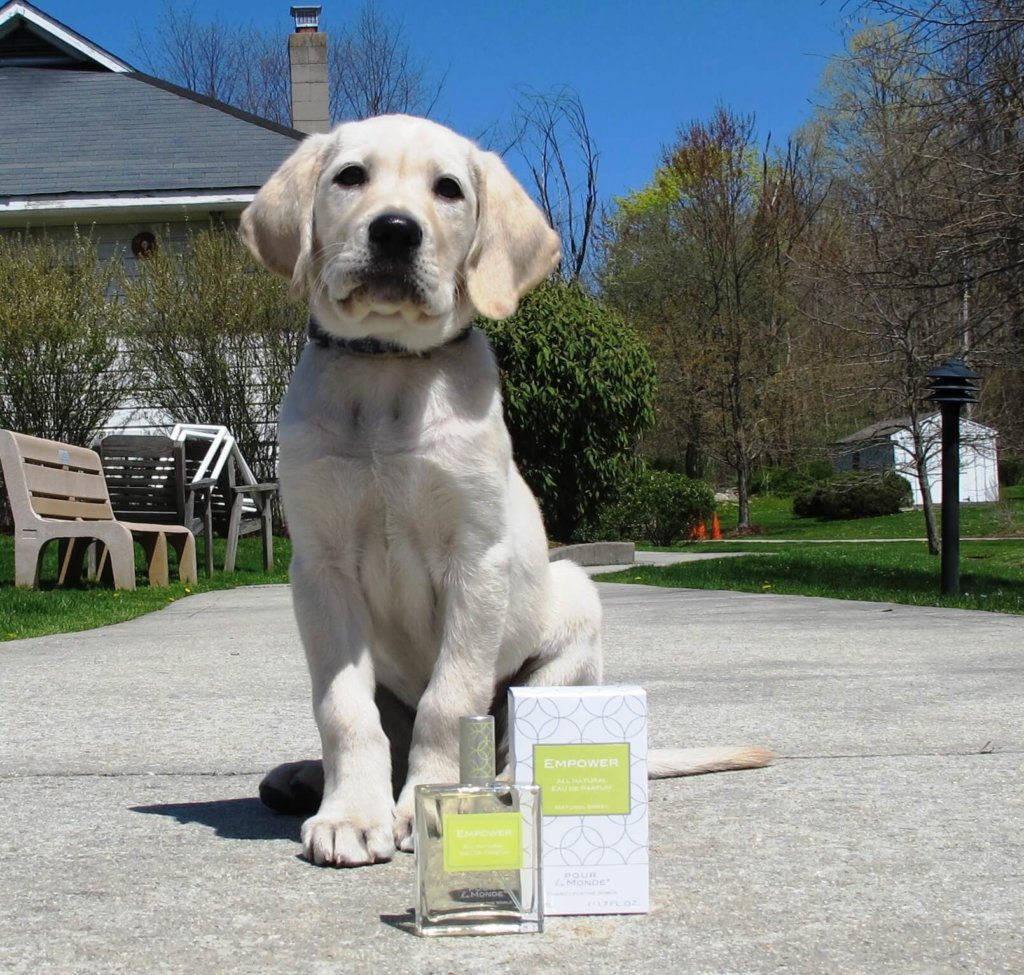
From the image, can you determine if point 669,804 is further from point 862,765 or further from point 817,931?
point 817,931

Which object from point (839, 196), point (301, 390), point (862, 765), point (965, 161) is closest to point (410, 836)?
point (301, 390)

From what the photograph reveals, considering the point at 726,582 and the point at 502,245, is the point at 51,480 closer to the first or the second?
the point at 726,582

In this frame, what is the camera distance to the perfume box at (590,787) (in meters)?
2.21

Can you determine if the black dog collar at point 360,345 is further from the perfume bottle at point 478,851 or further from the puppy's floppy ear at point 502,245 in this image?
the perfume bottle at point 478,851

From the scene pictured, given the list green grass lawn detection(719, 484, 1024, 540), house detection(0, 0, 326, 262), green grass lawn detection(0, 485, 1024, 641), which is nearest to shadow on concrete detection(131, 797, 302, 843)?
green grass lawn detection(0, 485, 1024, 641)

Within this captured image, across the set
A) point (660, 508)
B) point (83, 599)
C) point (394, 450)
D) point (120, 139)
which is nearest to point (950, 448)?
point (83, 599)

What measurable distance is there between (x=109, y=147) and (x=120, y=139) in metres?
0.34

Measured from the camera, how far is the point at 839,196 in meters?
36.4

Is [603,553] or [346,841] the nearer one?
[346,841]

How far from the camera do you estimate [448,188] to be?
3.02 meters

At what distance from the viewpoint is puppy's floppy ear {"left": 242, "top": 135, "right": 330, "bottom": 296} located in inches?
120

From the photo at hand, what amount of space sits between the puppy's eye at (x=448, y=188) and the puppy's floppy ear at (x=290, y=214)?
0.95ft

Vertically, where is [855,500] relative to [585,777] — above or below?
above

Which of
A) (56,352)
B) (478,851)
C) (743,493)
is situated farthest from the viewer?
(743,493)
